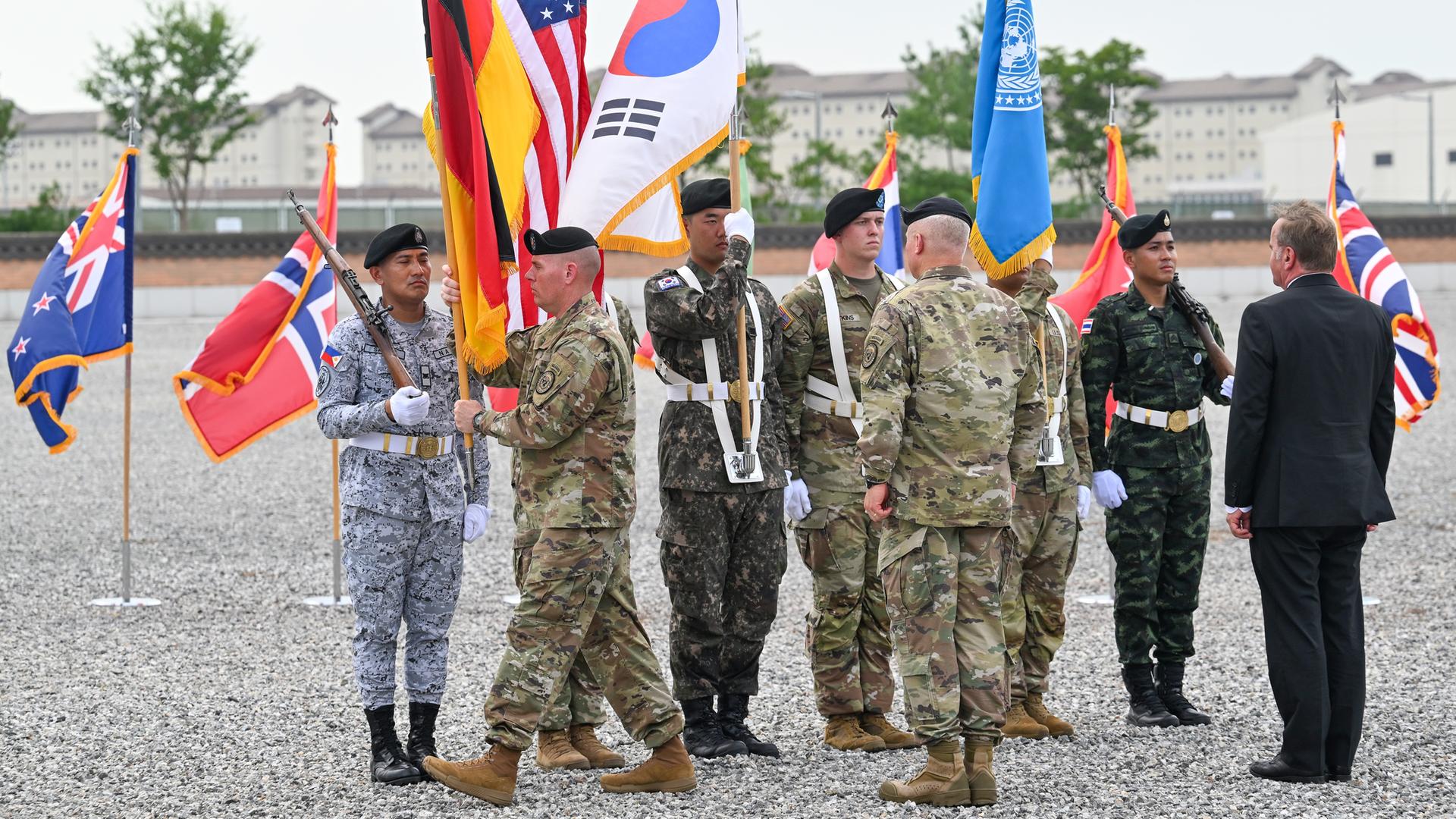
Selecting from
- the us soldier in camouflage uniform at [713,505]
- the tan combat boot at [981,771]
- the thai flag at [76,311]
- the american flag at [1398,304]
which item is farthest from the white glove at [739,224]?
the american flag at [1398,304]

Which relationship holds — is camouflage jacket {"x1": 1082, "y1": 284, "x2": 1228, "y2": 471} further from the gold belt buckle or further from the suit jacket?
the suit jacket

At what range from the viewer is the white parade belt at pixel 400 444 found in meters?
5.36

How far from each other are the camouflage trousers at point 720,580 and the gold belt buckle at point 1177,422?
5.43ft

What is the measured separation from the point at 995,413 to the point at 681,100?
176 centimetres

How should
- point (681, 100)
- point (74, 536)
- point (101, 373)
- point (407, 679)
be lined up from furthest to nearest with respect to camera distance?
point (101, 373)
point (74, 536)
point (681, 100)
point (407, 679)

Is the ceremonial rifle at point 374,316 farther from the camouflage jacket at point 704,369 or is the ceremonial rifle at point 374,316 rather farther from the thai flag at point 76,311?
the thai flag at point 76,311

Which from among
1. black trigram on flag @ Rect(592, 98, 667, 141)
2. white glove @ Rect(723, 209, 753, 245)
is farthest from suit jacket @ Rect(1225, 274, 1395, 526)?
black trigram on flag @ Rect(592, 98, 667, 141)

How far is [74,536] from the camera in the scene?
11.4 m

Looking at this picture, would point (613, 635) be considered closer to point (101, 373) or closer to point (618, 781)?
point (618, 781)

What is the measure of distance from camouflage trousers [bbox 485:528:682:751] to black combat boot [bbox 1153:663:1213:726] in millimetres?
2157

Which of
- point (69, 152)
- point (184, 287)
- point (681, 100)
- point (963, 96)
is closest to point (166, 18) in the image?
point (184, 287)

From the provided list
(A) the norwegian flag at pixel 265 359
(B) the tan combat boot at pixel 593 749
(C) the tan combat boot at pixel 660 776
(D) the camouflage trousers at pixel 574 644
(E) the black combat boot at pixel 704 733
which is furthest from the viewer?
(A) the norwegian flag at pixel 265 359

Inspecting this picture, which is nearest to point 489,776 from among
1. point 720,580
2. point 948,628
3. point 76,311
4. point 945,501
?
point 720,580

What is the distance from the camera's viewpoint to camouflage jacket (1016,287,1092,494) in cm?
601
